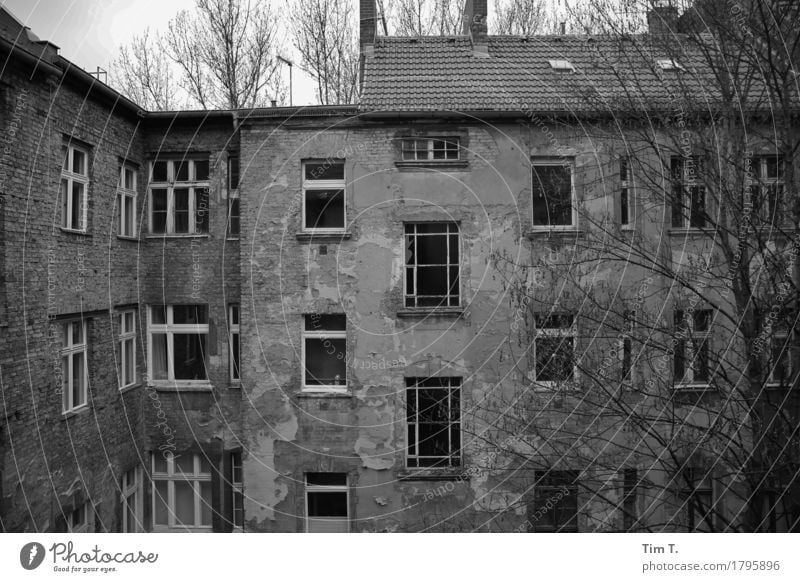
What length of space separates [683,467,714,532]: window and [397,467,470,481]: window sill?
2.67m

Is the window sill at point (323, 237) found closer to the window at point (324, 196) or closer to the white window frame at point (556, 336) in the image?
the window at point (324, 196)

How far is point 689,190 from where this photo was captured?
609 cm

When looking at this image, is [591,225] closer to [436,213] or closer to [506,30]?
[436,213]

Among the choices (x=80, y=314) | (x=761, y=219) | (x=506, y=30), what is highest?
(x=506, y=30)

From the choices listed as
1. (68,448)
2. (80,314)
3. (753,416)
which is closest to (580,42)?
(753,416)

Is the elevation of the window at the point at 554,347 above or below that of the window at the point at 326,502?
above

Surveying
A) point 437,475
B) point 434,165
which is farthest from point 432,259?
point 437,475

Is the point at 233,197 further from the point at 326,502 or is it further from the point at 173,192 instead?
the point at 326,502

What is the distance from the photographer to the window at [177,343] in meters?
8.67

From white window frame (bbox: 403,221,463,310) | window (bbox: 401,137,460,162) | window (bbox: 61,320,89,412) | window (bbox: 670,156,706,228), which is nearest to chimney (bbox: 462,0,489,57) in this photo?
window (bbox: 401,137,460,162)

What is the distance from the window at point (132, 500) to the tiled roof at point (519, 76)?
6351 millimetres

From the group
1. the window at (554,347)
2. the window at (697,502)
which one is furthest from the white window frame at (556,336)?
the window at (697,502)

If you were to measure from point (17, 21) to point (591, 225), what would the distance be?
7191 mm

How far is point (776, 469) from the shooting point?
18.0ft
